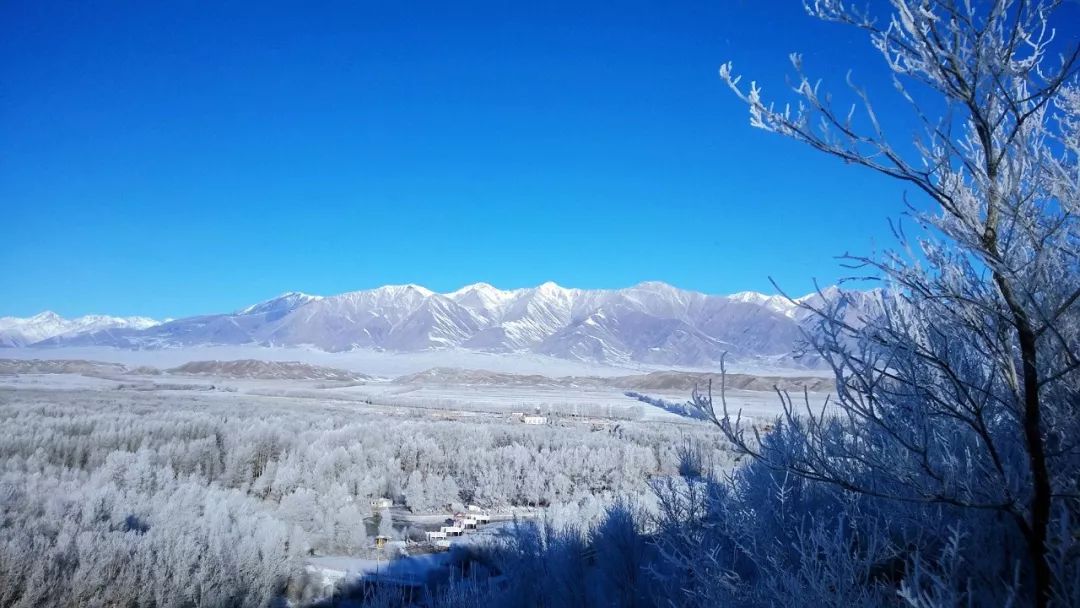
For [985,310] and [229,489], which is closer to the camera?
[985,310]

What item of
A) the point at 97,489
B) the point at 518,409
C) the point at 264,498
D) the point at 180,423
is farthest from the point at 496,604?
the point at 518,409

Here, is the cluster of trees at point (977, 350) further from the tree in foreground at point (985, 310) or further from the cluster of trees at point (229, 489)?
the cluster of trees at point (229, 489)

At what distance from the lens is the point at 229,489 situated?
38.5 feet

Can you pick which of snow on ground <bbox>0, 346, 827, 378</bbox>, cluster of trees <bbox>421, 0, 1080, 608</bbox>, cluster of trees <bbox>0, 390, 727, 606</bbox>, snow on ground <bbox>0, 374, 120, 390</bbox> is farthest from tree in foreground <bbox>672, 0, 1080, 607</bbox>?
snow on ground <bbox>0, 346, 827, 378</bbox>

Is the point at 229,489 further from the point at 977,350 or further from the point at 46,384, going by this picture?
the point at 46,384

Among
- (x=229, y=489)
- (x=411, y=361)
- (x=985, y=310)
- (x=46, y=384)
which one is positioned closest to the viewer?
(x=985, y=310)

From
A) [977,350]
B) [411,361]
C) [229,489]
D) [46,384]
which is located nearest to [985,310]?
[977,350]

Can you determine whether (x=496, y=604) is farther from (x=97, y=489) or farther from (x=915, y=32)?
(x=97, y=489)

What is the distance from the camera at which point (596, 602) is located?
5.49 meters

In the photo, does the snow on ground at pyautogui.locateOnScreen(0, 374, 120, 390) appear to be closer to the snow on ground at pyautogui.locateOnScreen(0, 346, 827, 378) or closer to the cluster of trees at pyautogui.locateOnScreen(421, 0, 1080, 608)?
the cluster of trees at pyautogui.locateOnScreen(421, 0, 1080, 608)

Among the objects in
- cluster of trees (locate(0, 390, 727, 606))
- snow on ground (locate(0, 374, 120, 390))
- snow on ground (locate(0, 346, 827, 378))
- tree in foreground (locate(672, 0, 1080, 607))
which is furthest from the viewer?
snow on ground (locate(0, 346, 827, 378))

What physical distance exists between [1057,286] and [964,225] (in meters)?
0.69

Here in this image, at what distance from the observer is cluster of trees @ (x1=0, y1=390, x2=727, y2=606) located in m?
6.14

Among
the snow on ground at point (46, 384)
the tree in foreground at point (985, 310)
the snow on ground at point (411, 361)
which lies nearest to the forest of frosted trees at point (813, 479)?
the tree in foreground at point (985, 310)
